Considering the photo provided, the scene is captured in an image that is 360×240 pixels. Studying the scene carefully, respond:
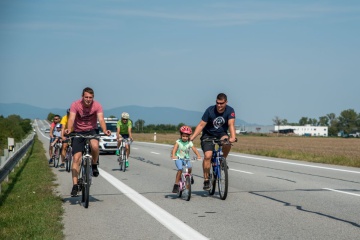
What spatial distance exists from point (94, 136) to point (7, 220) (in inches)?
→ 90.4

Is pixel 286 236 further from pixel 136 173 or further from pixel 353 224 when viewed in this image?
pixel 136 173

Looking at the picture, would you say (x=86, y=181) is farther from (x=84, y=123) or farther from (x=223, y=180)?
(x=223, y=180)

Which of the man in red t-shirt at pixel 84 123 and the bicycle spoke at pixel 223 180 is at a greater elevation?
the man in red t-shirt at pixel 84 123

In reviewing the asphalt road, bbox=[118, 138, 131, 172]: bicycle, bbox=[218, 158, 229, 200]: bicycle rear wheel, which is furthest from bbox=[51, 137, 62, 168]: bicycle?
bbox=[218, 158, 229, 200]: bicycle rear wheel

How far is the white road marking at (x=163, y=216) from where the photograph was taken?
699 centimetres

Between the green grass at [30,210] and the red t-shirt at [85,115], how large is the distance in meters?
1.36

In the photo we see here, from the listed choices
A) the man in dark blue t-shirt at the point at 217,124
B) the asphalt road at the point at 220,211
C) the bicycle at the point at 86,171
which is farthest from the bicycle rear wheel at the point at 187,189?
the bicycle at the point at 86,171

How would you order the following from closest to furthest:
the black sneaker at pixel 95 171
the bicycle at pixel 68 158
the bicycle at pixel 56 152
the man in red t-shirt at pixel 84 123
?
1. the man in red t-shirt at pixel 84 123
2. the black sneaker at pixel 95 171
3. the bicycle at pixel 68 158
4. the bicycle at pixel 56 152

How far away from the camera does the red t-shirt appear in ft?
32.0

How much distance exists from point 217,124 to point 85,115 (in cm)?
241

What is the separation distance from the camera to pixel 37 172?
54.1 ft

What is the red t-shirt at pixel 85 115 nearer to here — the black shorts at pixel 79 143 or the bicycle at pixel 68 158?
the black shorts at pixel 79 143

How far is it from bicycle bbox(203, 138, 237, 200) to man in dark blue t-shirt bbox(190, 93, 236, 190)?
11 centimetres

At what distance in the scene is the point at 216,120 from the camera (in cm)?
1053
